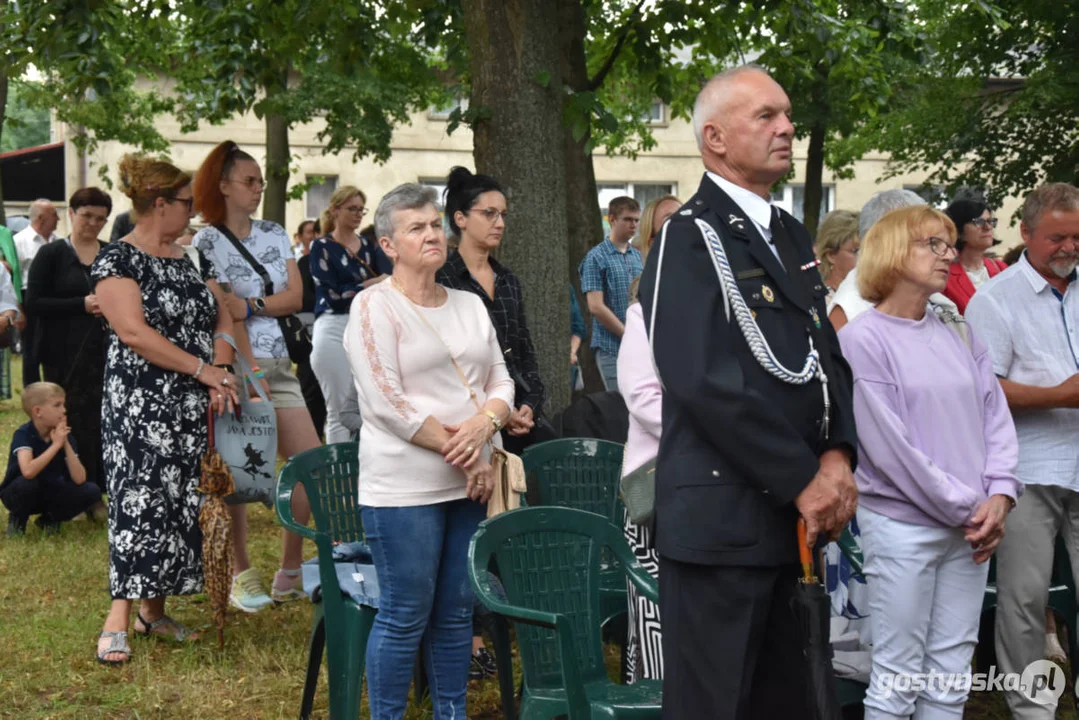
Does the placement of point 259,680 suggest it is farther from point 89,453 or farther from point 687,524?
point 89,453

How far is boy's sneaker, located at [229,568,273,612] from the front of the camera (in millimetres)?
6922

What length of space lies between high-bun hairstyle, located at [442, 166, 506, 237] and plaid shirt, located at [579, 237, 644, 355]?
4.12 metres

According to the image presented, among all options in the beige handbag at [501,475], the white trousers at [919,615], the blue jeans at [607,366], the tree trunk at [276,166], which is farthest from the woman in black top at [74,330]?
the tree trunk at [276,166]

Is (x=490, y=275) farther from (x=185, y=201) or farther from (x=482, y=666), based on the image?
(x=482, y=666)

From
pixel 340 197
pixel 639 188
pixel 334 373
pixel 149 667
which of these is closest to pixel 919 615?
pixel 149 667

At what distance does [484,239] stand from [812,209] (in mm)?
16805

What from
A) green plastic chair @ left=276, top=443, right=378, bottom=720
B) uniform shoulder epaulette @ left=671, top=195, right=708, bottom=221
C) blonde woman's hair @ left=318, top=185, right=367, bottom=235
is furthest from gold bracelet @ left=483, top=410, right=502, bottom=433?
blonde woman's hair @ left=318, top=185, right=367, bottom=235

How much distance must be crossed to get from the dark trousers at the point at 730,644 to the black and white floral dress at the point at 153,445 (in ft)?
11.3

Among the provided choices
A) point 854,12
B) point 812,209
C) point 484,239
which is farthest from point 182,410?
point 812,209

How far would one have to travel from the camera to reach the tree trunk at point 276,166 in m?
19.5

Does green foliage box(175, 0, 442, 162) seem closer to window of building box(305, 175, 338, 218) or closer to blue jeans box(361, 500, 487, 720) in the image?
blue jeans box(361, 500, 487, 720)

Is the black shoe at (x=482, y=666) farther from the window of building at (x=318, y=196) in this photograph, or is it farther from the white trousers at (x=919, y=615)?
the window of building at (x=318, y=196)

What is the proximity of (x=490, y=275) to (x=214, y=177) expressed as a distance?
1794 millimetres

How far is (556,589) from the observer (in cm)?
419
